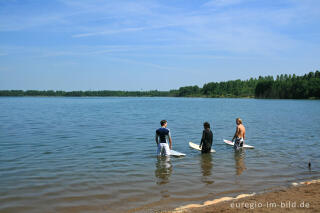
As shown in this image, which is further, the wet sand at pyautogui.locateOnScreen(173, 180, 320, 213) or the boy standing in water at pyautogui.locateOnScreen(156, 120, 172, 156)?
the boy standing in water at pyautogui.locateOnScreen(156, 120, 172, 156)

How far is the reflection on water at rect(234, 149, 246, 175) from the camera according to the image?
11734 millimetres

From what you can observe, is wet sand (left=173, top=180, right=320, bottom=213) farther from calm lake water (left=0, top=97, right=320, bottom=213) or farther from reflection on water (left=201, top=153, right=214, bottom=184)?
reflection on water (left=201, top=153, right=214, bottom=184)

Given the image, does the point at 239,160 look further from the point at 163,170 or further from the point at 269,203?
the point at 269,203

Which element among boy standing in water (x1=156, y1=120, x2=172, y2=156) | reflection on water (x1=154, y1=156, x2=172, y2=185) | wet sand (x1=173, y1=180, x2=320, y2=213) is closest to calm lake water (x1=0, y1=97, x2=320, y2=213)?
→ reflection on water (x1=154, y1=156, x2=172, y2=185)

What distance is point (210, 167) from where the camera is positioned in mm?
12164

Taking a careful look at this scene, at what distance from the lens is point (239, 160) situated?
44.7ft

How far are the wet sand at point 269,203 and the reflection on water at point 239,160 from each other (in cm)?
319

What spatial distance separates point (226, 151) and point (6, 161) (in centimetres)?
1157

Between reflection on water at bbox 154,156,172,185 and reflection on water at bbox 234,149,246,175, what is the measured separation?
2865mm

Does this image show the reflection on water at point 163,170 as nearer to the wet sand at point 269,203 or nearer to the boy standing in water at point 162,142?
the boy standing in water at point 162,142

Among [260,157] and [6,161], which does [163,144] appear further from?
[6,161]

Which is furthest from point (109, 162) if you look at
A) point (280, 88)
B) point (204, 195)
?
point (280, 88)

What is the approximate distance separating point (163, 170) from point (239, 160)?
14.1ft

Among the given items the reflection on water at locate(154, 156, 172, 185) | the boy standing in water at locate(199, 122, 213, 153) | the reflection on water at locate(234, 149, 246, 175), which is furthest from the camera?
the boy standing in water at locate(199, 122, 213, 153)
